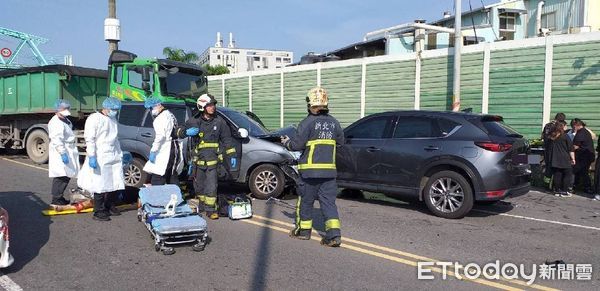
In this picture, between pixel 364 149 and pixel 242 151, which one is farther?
pixel 242 151

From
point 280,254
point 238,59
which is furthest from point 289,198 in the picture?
point 238,59

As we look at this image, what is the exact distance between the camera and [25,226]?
21.4 ft

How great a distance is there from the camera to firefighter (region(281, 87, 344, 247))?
579 cm

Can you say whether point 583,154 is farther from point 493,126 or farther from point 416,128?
point 416,128

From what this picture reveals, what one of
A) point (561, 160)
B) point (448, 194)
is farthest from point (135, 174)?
point (561, 160)

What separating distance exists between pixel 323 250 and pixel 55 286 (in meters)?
2.79

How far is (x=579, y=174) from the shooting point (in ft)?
35.4

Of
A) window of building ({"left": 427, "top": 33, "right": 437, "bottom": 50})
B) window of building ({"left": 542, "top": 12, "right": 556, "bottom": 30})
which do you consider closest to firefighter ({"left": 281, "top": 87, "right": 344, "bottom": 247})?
window of building ({"left": 427, "top": 33, "right": 437, "bottom": 50})

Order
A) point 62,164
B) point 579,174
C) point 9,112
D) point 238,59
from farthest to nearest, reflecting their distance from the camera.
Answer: point 238,59 → point 9,112 → point 579,174 → point 62,164

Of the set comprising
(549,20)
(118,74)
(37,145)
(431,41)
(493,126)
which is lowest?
(37,145)

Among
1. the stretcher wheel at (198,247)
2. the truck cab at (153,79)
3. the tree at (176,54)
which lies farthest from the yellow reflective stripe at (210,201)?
the tree at (176,54)

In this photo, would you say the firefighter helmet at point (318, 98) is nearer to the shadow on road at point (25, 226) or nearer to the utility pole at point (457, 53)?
the shadow on road at point (25, 226)

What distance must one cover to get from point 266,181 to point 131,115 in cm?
314

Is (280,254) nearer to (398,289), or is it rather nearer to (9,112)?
(398,289)
